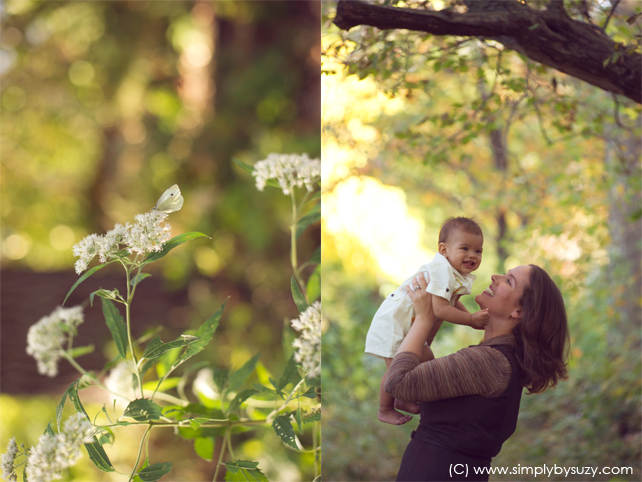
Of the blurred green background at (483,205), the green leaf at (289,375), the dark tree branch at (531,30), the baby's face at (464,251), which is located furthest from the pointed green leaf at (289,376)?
the dark tree branch at (531,30)

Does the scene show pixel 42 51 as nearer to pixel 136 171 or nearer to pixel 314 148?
pixel 136 171

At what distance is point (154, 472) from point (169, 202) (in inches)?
9.8

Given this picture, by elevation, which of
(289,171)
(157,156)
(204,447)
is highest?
(157,156)

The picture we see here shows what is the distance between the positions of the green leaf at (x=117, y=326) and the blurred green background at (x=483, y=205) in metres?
0.25

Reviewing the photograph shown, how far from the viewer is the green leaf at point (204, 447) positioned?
0.53m

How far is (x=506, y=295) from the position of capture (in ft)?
1.41

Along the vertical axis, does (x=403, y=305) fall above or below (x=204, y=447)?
above

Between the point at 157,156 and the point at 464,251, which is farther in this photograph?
the point at 157,156

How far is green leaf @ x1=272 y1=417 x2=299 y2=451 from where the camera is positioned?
0.43 meters

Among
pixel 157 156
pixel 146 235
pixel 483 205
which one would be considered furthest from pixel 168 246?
pixel 157 156

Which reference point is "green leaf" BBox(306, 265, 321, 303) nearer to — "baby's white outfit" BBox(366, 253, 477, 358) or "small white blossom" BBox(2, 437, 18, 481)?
"baby's white outfit" BBox(366, 253, 477, 358)

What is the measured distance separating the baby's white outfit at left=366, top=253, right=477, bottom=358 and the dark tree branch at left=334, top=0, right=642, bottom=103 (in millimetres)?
249

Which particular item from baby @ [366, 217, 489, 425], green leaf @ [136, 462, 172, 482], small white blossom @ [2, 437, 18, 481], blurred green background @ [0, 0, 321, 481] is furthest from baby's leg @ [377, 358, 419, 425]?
blurred green background @ [0, 0, 321, 481]

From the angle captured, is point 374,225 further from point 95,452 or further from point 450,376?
point 95,452
